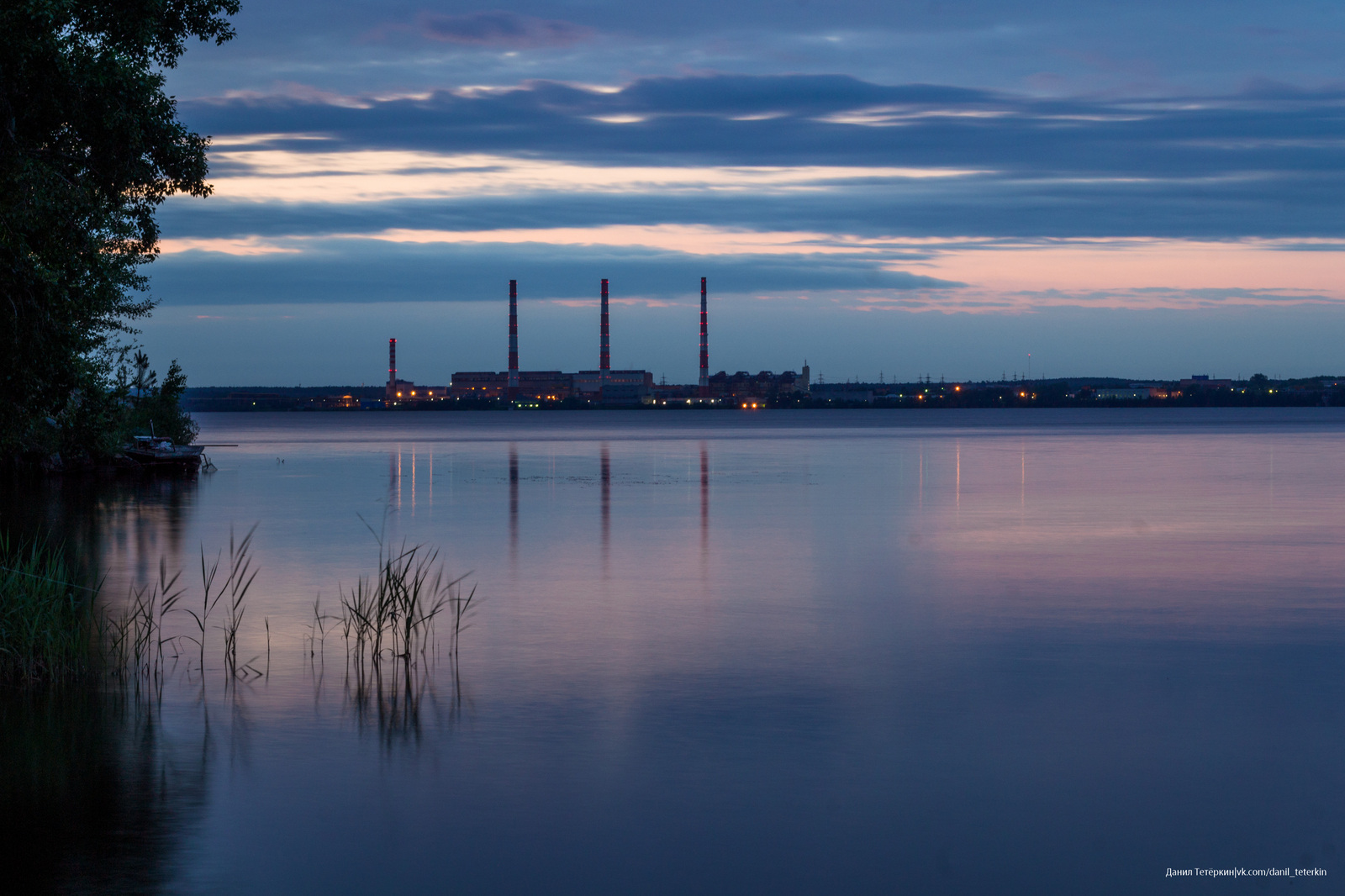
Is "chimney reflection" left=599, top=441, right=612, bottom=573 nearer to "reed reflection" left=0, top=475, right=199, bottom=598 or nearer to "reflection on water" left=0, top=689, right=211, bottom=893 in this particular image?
"reed reflection" left=0, top=475, right=199, bottom=598

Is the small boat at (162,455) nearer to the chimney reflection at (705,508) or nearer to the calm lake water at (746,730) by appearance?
the chimney reflection at (705,508)

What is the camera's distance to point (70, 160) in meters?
18.7

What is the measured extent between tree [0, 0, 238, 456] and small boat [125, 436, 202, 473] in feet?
151

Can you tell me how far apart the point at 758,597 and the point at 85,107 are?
571 inches

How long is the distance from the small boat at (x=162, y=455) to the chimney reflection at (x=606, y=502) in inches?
794

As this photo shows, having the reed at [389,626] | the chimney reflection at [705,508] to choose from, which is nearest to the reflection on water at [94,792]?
the reed at [389,626]

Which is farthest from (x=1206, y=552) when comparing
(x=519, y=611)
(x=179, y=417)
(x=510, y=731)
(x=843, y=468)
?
(x=179, y=417)

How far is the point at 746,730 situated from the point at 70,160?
1229 cm

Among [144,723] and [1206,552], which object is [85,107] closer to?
[144,723]

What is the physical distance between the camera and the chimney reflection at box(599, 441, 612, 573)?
3553cm

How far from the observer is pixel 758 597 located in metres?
26.0

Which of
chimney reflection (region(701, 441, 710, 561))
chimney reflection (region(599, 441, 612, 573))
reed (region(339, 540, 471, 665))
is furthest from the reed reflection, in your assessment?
chimney reflection (region(701, 441, 710, 561))

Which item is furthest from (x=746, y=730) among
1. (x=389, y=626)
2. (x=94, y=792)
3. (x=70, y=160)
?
(x=70, y=160)

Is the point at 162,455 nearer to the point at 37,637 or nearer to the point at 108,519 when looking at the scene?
the point at 108,519
